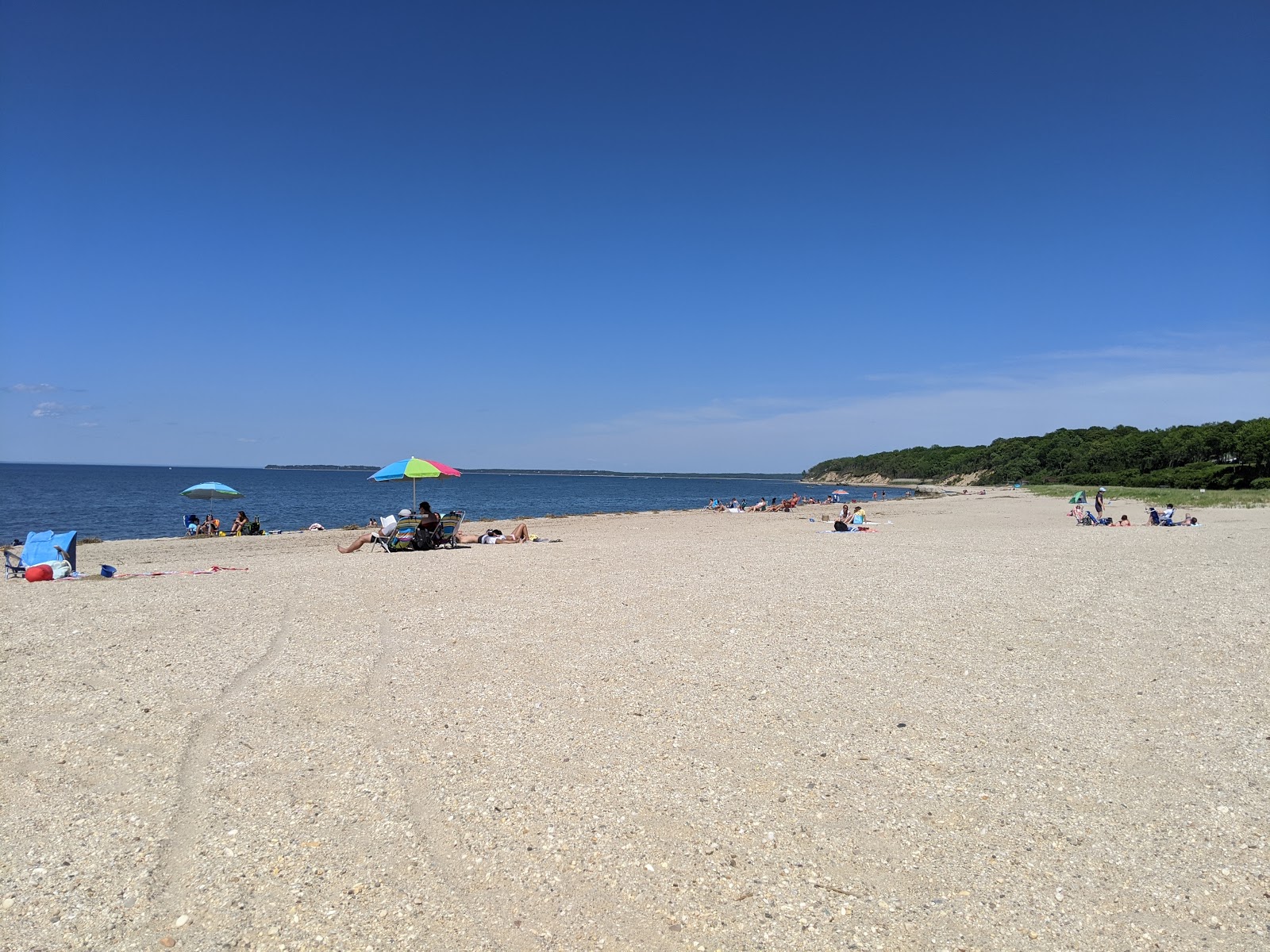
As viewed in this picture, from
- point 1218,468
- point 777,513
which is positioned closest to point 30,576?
point 777,513

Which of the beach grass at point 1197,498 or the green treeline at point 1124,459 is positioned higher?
the green treeline at point 1124,459

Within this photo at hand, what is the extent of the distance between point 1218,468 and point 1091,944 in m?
78.9

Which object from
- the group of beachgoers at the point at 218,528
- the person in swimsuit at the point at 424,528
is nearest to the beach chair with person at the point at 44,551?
the person in swimsuit at the point at 424,528

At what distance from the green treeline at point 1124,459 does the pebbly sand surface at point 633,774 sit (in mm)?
61793

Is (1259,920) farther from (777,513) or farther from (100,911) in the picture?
(777,513)

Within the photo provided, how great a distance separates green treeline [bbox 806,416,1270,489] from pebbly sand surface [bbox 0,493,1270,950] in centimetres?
6179

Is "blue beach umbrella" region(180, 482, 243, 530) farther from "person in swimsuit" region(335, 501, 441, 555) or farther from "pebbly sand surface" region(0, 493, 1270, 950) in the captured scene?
"pebbly sand surface" region(0, 493, 1270, 950)

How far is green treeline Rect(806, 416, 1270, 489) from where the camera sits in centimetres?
6191

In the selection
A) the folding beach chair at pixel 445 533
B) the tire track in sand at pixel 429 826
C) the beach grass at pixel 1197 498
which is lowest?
the tire track in sand at pixel 429 826

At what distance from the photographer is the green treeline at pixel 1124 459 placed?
61.9 meters

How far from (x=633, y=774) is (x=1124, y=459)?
101730 mm

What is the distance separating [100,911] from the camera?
3.48 metres

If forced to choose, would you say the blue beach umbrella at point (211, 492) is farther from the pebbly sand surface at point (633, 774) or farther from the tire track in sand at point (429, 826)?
the tire track in sand at point (429, 826)

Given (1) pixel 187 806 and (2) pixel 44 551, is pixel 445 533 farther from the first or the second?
(1) pixel 187 806
